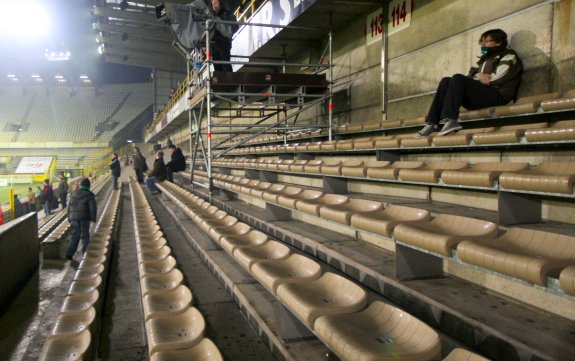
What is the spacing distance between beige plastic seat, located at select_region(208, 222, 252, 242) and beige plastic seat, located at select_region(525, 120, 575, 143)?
1.85 m

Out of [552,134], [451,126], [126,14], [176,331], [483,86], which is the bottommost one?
[176,331]

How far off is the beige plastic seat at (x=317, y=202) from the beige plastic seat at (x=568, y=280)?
1.59 m

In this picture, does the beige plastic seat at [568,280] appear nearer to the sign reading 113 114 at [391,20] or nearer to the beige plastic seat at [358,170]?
the beige plastic seat at [358,170]

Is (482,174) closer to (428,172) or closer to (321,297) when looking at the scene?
(428,172)

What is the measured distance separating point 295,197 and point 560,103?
1799 mm

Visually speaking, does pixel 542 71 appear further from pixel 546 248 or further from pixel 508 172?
pixel 546 248

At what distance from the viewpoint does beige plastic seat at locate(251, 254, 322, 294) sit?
180 centimetres

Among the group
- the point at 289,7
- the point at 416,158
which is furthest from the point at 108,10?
the point at 416,158

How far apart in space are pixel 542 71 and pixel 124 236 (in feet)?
15.4

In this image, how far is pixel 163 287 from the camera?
8.11 feet

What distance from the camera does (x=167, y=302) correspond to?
2221 mm

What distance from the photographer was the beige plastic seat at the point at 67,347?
1857 mm

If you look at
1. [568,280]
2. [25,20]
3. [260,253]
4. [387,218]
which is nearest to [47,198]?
[260,253]

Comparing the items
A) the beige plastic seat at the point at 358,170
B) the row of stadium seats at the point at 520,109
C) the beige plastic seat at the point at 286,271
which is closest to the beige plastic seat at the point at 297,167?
the beige plastic seat at the point at 358,170
